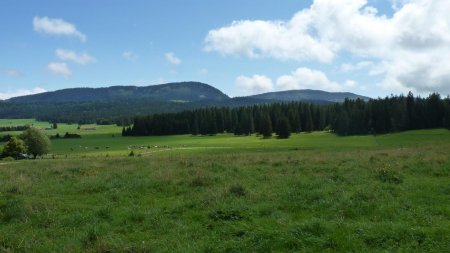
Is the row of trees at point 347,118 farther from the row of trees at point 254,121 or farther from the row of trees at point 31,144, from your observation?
the row of trees at point 31,144

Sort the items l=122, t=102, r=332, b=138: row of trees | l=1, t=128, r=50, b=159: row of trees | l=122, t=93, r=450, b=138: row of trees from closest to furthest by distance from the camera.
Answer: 1. l=1, t=128, r=50, b=159: row of trees
2. l=122, t=93, r=450, b=138: row of trees
3. l=122, t=102, r=332, b=138: row of trees

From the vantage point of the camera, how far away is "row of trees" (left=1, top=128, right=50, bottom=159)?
91887 millimetres

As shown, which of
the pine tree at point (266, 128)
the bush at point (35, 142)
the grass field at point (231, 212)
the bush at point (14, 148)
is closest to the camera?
the grass field at point (231, 212)

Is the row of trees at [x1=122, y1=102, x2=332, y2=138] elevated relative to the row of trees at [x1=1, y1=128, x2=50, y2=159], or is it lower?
elevated

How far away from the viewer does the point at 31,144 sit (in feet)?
319

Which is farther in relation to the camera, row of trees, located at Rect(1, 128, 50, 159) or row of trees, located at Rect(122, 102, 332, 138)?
row of trees, located at Rect(122, 102, 332, 138)

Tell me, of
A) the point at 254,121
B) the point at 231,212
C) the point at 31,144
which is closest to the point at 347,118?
the point at 254,121

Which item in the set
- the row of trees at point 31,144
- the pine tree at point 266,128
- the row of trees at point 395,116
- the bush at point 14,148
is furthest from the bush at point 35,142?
the row of trees at point 395,116

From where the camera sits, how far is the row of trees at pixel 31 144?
301 feet

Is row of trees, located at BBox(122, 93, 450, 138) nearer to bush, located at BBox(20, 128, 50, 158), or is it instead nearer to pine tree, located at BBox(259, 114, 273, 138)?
pine tree, located at BBox(259, 114, 273, 138)

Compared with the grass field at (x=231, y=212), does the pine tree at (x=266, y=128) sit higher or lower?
higher

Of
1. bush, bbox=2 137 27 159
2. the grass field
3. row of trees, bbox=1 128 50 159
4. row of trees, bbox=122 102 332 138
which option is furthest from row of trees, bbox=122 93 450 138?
the grass field

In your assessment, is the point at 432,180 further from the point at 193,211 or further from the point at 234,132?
the point at 234,132

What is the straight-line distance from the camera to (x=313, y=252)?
9805 millimetres
